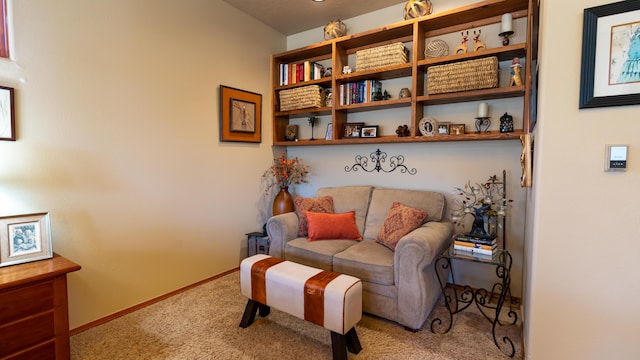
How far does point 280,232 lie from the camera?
281cm

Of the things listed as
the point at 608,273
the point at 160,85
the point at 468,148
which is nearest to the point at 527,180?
the point at 608,273

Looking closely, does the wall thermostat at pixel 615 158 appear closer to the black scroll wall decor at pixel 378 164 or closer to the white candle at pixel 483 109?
the white candle at pixel 483 109

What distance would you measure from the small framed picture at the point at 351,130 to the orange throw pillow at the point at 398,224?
98 centimetres

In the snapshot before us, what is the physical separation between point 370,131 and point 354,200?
0.74 metres

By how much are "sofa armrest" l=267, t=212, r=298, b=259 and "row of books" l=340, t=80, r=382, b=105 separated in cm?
139

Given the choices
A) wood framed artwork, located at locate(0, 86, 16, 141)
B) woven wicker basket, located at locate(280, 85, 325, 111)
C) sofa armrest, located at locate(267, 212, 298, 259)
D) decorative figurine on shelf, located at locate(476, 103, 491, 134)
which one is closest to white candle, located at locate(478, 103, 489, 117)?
decorative figurine on shelf, located at locate(476, 103, 491, 134)

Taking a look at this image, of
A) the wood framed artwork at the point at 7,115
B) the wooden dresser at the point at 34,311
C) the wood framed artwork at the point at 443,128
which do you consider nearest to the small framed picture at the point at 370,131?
the wood framed artwork at the point at 443,128

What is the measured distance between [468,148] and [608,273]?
157 centimetres

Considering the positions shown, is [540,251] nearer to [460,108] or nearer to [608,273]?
[608,273]

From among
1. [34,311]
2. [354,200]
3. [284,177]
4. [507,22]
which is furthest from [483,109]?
[34,311]

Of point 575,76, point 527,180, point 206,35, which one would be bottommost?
point 527,180

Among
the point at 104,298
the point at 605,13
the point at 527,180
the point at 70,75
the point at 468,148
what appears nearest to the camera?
the point at 605,13

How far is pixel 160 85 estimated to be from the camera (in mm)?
2596

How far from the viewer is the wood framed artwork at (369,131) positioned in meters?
3.15
